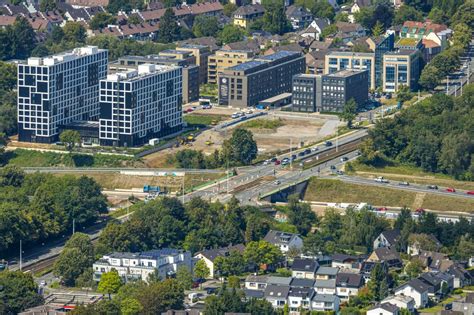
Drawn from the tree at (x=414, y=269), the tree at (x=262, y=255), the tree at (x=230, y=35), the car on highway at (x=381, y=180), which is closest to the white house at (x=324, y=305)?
the tree at (x=414, y=269)

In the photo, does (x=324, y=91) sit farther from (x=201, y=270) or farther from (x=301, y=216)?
(x=201, y=270)

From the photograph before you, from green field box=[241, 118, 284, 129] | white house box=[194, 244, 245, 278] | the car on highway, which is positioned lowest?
white house box=[194, 244, 245, 278]

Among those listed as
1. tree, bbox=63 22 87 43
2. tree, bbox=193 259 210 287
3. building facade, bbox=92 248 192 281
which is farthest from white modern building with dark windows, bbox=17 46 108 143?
tree, bbox=193 259 210 287

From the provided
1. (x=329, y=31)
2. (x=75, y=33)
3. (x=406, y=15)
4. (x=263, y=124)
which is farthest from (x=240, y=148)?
(x=406, y=15)

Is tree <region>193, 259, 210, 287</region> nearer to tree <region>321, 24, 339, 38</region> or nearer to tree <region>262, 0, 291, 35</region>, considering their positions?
tree <region>321, 24, 339, 38</region>

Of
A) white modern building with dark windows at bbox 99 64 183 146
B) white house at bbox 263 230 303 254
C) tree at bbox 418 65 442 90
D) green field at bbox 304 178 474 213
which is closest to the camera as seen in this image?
white house at bbox 263 230 303 254

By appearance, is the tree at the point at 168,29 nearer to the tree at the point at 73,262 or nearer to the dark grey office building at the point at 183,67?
the dark grey office building at the point at 183,67
